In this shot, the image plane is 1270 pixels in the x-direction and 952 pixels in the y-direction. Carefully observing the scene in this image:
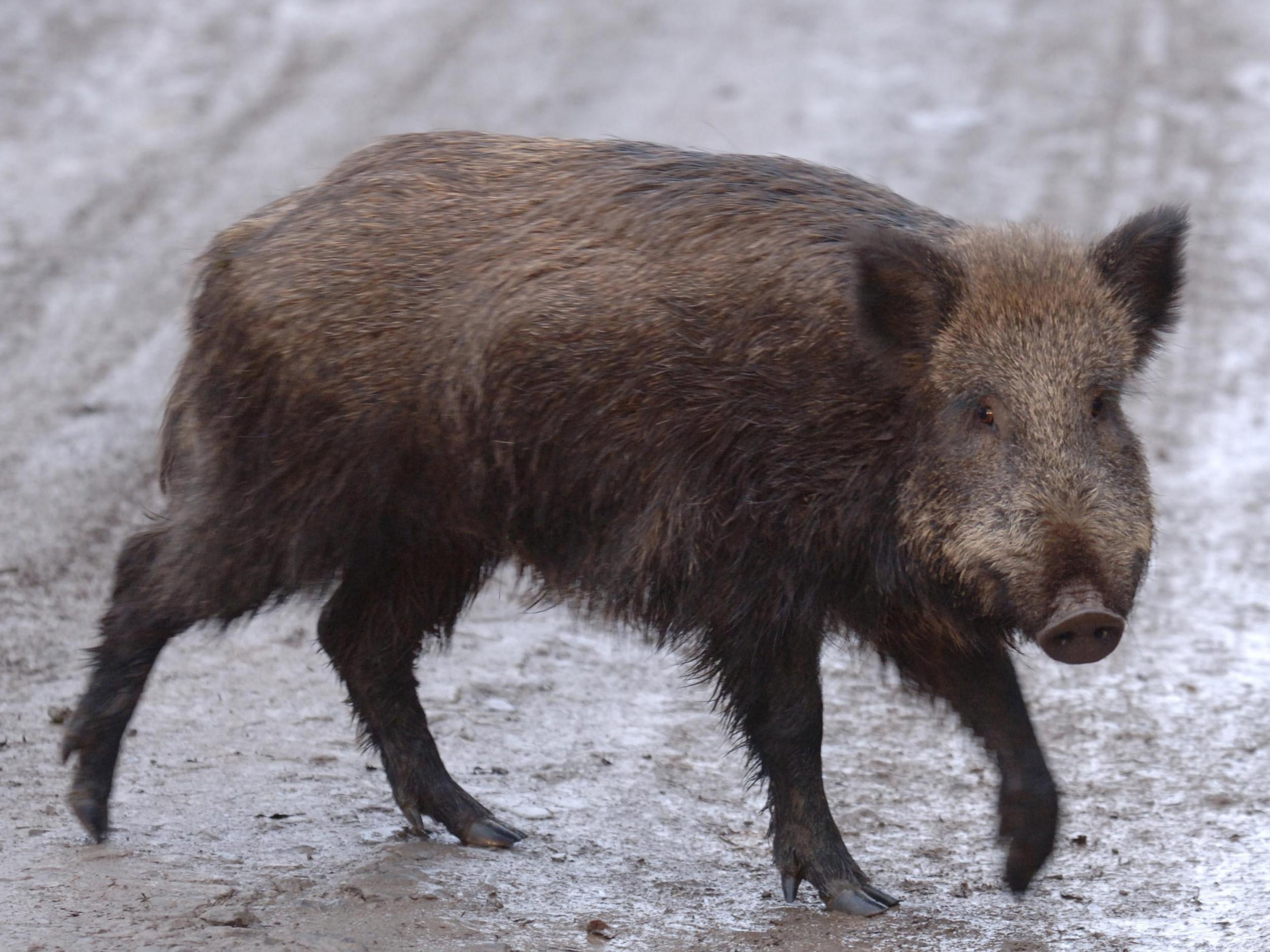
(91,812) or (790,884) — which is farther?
(91,812)

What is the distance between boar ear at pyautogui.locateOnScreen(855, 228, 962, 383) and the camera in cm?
388

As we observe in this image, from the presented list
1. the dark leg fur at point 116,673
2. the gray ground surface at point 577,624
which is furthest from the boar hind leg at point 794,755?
the dark leg fur at point 116,673

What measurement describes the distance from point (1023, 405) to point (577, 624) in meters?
2.71

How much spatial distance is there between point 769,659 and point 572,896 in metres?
0.79

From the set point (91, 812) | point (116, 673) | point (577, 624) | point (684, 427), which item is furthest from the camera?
point (577, 624)

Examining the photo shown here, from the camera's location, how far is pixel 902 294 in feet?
12.8

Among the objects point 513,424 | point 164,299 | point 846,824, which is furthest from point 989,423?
point 164,299

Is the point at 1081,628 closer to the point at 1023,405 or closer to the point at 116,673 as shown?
the point at 1023,405

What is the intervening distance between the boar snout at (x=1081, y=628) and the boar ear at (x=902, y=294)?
703 mm

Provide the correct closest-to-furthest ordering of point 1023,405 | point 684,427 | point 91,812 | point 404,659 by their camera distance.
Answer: point 1023,405 → point 684,427 → point 91,812 → point 404,659

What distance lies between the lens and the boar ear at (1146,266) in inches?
162

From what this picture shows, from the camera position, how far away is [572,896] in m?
4.25

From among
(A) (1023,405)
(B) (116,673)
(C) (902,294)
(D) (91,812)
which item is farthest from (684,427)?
(D) (91,812)

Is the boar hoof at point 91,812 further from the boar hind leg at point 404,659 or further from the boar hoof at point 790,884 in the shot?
the boar hoof at point 790,884
